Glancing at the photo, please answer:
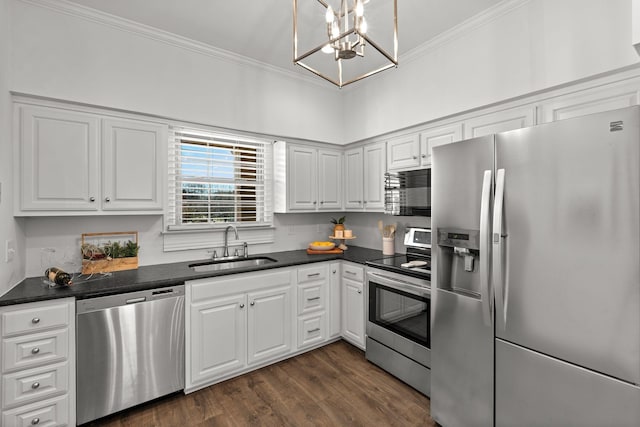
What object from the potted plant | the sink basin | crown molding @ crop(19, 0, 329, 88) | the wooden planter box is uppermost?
crown molding @ crop(19, 0, 329, 88)

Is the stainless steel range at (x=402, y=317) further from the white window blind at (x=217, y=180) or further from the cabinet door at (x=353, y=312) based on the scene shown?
the white window blind at (x=217, y=180)

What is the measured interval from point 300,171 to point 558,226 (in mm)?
2539

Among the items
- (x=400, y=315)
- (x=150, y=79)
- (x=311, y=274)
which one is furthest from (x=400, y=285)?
(x=150, y=79)

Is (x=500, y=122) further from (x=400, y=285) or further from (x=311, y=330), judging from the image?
(x=311, y=330)

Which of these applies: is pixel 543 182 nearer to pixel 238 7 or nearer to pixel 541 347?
pixel 541 347

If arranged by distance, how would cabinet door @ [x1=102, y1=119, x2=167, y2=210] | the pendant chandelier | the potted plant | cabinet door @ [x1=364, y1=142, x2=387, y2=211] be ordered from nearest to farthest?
the pendant chandelier < cabinet door @ [x1=102, y1=119, x2=167, y2=210] < cabinet door @ [x1=364, y1=142, x2=387, y2=211] < the potted plant

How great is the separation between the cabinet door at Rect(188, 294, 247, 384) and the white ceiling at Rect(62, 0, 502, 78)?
229 cm

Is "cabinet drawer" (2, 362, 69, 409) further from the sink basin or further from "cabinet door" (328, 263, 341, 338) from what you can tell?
"cabinet door" (328, 263, 341, 338)

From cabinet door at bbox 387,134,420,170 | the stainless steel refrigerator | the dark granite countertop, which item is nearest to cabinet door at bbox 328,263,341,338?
the dark granite countertop

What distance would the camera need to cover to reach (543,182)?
59.0 inches

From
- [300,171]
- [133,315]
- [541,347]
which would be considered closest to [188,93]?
[300,171]

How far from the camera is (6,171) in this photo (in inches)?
78.1

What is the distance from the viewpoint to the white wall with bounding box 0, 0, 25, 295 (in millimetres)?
1912

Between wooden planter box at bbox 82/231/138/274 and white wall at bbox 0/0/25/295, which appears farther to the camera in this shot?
wooden planter box at bbox 82/231/138/274
